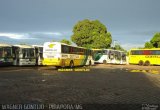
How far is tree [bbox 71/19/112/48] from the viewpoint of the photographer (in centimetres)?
6550

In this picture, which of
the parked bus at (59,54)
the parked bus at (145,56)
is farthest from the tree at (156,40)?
the parked bus at (59,54)

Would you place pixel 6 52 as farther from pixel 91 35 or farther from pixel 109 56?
pixel 91 35

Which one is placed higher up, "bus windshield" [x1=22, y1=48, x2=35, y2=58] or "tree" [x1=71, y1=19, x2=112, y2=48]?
"tree" [x1=71, y1=19, x2=112, y2=48]

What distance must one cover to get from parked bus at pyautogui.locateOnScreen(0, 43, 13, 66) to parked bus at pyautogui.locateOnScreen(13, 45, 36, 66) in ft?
2.73

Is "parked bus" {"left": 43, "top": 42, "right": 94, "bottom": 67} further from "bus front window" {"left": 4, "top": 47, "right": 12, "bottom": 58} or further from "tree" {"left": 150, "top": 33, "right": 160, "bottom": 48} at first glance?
"tree" {"left": 150, "top": 33, "right": 160, "bottom": 48}

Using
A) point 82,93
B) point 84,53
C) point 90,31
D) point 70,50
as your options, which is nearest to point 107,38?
point 90,31

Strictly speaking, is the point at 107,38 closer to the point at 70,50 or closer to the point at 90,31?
the point at 90,31

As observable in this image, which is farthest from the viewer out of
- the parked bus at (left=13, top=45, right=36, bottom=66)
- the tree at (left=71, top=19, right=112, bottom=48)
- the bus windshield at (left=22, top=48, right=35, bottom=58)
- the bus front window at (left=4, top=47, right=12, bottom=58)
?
the tree at (left=71, top=19, right=112, bottom=48)

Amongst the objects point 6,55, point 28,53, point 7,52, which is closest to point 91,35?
point 28,53

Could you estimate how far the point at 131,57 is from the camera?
47.9 metres

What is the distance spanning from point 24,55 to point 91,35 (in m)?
32.5

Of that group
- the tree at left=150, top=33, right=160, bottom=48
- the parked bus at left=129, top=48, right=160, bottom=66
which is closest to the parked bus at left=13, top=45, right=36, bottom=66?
the parked bus at left=129, top=48, right=160, bottom=66

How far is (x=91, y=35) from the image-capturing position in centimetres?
6675

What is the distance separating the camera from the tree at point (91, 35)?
65.5m
